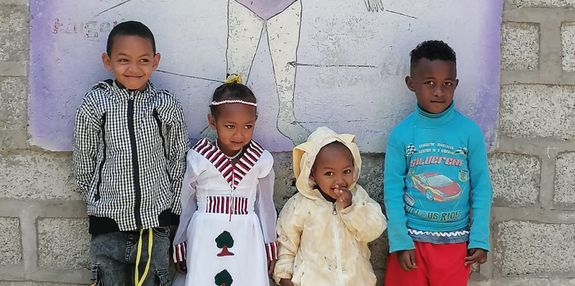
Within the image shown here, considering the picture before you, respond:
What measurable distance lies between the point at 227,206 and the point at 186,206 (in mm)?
225

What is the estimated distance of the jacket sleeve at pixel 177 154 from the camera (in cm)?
332

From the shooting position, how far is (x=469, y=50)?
3543 mm

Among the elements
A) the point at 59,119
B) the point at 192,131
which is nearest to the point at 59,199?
the point at 59,119

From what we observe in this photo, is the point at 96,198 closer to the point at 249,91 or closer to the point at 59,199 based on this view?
the point at 59,199

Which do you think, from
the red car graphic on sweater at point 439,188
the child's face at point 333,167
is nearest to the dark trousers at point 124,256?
the child's face at point 333,167

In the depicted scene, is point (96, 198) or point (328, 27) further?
point (328, 27)

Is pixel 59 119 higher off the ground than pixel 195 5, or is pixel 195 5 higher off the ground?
pixel 195 5

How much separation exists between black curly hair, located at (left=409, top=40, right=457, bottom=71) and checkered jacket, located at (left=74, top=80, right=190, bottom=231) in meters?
1.14

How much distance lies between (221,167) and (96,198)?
58cm

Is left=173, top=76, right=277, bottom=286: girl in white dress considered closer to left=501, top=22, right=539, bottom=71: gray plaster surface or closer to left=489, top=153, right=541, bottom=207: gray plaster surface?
left=489, top=153, right=541, bottom=207: gray plaster surface

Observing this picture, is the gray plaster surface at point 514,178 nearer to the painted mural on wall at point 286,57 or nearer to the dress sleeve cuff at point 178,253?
the painted mural on wall at point 286,57

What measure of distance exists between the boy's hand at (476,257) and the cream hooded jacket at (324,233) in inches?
16.2

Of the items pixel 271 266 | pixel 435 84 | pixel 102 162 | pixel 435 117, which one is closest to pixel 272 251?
pixel 271 266

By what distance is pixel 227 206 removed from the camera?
333 centimetres
